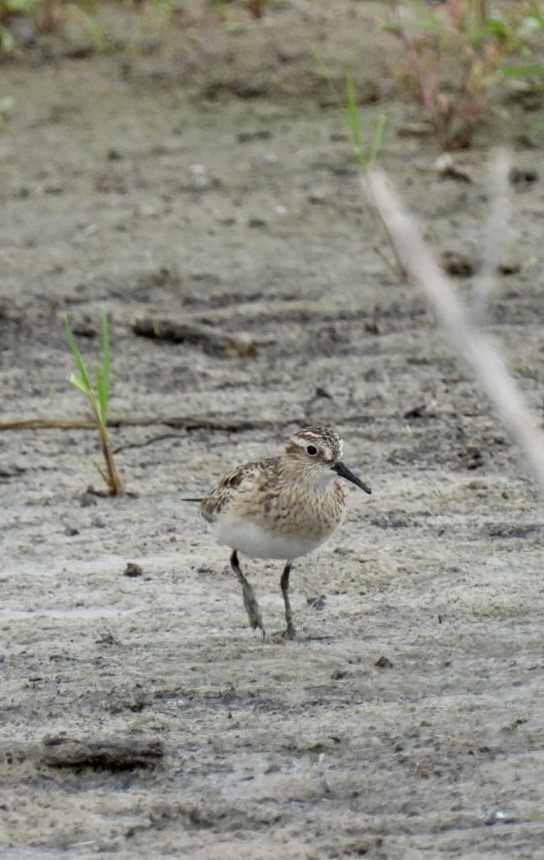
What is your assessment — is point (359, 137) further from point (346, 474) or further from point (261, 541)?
point (261, 541)

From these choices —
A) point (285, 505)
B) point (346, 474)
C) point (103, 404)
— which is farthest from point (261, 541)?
point (103, 404)

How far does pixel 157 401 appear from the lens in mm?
6859

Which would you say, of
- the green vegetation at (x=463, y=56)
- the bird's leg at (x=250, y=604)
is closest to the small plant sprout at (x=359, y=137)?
the green vegetation at (x=463, y=56)

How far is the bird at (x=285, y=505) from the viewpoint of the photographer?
4.98m

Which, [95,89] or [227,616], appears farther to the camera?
[95,89]

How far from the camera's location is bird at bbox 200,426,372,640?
4.98 metres

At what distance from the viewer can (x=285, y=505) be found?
16.4 feet

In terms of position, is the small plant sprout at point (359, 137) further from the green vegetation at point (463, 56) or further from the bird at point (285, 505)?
the bird at point (285, 505)

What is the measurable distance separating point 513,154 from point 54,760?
6123 millimetres

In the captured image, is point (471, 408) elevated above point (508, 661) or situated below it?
below

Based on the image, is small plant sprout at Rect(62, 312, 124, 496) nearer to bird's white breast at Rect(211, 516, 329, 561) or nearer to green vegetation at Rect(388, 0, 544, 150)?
bird's white breast at Rect(211, 516, 329, 561)

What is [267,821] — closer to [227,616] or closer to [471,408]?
[227,616]

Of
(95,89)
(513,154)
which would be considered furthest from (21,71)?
(513,154)

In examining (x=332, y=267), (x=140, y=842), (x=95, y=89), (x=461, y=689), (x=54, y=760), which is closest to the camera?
(x=140, y=842)
